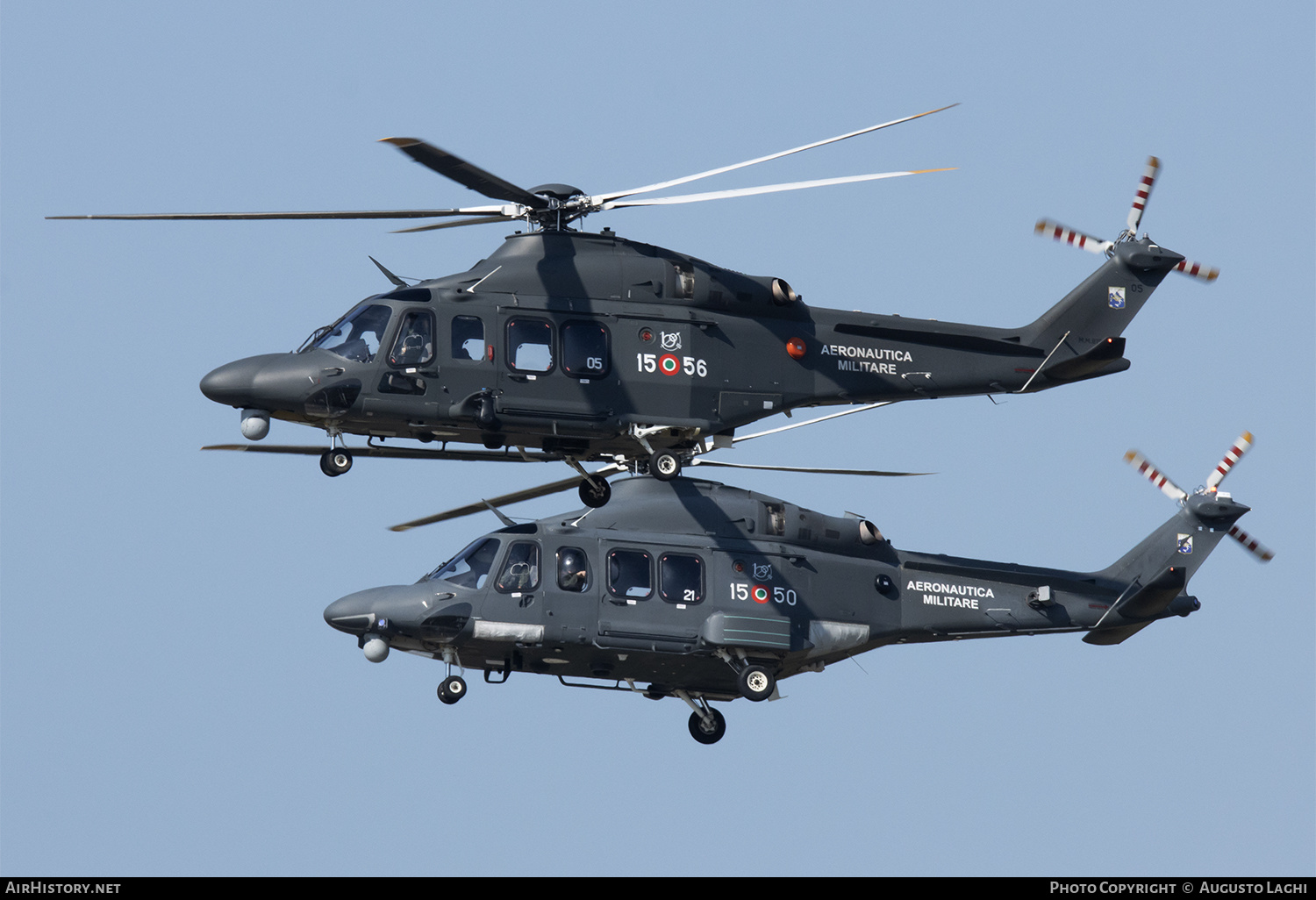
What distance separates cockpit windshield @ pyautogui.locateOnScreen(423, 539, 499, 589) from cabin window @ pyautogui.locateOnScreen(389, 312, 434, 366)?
4.03 meters

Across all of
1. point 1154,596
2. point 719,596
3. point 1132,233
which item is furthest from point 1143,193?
point 719,596

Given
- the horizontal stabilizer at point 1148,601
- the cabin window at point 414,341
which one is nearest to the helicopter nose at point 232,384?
the cabin window at point 414,341

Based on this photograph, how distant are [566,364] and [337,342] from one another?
3.35m

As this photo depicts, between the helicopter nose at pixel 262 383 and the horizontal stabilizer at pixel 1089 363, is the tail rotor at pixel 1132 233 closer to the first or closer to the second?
the horizontal stabilizer at pixel 1089 363

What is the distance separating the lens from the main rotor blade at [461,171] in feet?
93.3

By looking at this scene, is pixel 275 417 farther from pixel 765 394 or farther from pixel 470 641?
pixel 765 394

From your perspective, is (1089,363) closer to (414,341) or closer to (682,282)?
(682,282)

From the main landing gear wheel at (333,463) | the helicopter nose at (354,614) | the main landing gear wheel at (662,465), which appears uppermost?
the main landing gear wheel at (662,465)

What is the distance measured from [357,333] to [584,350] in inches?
132

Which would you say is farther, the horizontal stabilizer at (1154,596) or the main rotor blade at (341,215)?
the horizontal stabilizer at (1154,596)

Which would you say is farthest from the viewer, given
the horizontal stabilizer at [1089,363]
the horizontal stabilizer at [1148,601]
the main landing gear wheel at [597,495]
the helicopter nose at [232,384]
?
the horizontal stabilizer at [1148,601]

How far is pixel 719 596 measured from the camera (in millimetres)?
34188

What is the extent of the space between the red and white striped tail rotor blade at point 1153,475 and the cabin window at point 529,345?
10334 millimetres

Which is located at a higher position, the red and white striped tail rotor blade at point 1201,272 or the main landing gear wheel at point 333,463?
the red and white striped tail rotor blade at point 1201,272
